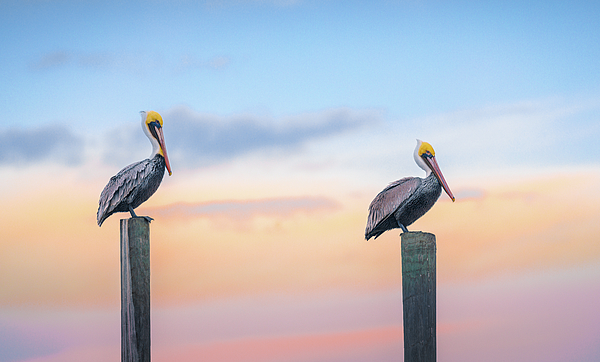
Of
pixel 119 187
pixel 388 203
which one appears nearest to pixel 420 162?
pixel 388 203

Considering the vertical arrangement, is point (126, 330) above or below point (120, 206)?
below

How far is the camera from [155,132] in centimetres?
720

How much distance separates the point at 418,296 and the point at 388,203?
2300 millimetres

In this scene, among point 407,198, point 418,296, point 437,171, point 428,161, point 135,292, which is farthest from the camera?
point 428,161

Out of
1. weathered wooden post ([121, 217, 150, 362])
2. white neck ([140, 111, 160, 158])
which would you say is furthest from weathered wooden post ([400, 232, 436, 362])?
white neck ([140, 111, 160, 158])

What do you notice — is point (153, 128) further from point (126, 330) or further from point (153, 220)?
point (126, 330)

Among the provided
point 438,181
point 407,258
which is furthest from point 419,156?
point 407,258

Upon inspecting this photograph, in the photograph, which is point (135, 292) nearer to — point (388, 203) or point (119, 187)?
point (119, 187)

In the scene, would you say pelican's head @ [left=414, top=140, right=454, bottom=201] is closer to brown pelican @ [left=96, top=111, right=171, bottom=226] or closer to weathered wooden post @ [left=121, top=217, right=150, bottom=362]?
brown pelican @ [left=96, top=111, right=171, bottom=226]

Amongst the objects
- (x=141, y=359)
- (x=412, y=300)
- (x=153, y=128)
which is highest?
(x=153, y=128)

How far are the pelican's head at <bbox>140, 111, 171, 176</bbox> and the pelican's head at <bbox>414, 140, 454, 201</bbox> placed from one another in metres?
3.30

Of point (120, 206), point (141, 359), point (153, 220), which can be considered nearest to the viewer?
point (141, 359)

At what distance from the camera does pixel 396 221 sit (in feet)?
25.1

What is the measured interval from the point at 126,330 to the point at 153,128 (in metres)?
2.61
